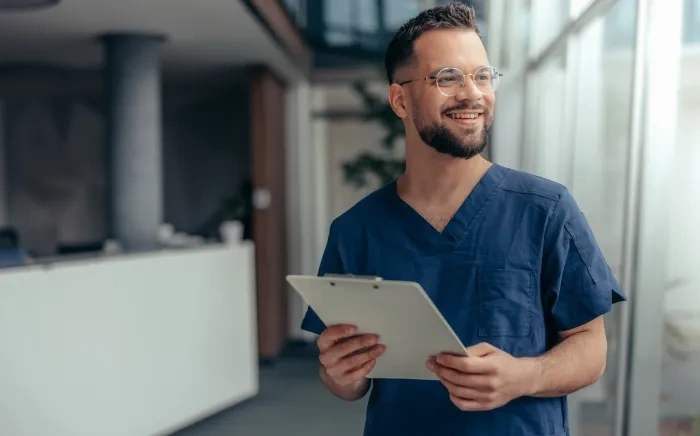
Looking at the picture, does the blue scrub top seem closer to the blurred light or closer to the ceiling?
the ceiling

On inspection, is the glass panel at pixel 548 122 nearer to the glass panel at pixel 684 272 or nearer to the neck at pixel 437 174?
the glass panel at pixel 684 272

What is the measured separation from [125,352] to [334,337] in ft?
10.1

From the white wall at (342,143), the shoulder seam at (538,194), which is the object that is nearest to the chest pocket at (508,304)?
the shoulder seam at (538,194)

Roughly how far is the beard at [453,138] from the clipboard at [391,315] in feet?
0.89

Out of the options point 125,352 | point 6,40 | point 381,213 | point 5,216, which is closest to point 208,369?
point 125,352

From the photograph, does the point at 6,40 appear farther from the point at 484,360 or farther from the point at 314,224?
the point at 484,360

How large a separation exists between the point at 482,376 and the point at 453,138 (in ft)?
1.21

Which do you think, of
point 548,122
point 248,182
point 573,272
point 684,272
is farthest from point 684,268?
point 248,182

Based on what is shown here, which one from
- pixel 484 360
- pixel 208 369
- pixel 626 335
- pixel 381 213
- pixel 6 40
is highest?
pixel 6 40

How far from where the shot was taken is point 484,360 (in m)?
1.04

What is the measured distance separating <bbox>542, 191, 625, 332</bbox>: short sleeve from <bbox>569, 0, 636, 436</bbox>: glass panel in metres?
0.80

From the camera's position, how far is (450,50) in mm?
1139

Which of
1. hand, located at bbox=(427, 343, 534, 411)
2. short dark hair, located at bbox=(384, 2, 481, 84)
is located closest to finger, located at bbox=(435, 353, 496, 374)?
hand, located at bbox=(427, 343, 534, 411)

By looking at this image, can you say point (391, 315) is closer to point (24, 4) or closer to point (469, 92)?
point (469, 92)
